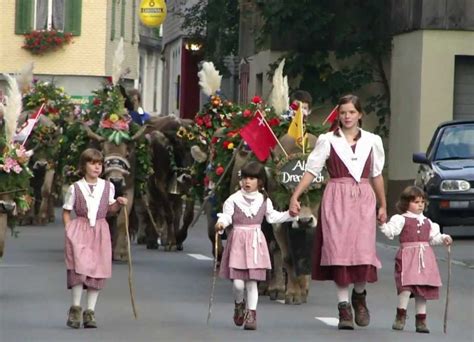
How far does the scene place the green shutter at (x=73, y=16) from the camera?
58.1 metres

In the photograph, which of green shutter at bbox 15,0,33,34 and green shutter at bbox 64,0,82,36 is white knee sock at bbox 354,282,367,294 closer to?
green shutter at bbox 15,0,33,34

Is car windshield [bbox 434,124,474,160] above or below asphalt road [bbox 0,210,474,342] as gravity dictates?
above

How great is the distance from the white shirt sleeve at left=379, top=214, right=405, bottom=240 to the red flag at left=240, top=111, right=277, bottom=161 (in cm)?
287

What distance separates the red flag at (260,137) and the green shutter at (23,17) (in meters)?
41.3

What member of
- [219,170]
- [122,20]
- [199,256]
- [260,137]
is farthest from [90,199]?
[122,20]

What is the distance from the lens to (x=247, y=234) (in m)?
14.6

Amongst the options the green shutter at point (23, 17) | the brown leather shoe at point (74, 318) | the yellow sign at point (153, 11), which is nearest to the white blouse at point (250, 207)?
the brown leather shoe at point (74, 318)

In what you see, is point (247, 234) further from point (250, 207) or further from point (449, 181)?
point (449, 181)

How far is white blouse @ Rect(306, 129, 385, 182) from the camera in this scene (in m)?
14.2

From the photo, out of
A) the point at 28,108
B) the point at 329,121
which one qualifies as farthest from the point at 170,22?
the point at 329,121

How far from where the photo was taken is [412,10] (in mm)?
35125

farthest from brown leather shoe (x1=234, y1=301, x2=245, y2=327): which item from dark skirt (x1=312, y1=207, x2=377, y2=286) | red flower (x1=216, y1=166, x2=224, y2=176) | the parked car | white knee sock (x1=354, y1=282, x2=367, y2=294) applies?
the parked car

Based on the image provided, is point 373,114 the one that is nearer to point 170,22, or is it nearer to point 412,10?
point 412,10

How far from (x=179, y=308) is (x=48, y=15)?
42954 millimetres
